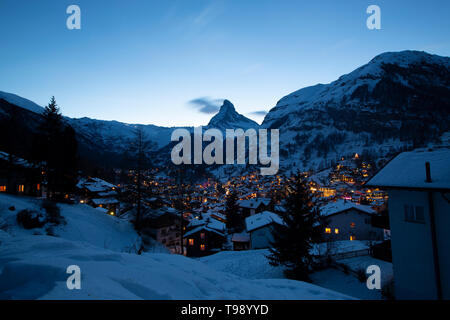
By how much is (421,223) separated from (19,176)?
40723mm

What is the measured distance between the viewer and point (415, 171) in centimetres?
1023

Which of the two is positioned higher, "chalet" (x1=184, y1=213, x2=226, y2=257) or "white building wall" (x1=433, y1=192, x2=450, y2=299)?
"white building wall" (x1=433, y1=192, x2=450, y2=299)

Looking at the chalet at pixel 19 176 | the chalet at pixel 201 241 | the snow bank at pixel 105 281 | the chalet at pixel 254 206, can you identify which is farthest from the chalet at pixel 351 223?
the chalet at pixel 19 176

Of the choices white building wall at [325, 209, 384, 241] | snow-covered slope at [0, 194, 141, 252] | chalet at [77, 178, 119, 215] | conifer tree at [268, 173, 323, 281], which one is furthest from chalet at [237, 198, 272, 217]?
conifer tree at [268, 173, 323, 281]

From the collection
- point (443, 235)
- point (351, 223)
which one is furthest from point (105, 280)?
point (351, 223)

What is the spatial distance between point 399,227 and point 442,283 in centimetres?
255

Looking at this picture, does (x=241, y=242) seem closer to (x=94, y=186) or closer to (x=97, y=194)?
(x=97, y=194)

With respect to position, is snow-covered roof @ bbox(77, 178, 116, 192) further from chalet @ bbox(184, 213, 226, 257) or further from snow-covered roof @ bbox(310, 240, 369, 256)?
snow-covered roof @ bbox(310, 240, 369, 256)

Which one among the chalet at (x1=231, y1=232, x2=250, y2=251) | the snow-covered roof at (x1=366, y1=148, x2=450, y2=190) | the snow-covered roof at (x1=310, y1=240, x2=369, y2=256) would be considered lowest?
the chalet at (x1=231, y1=232, x2=250, y2=251)

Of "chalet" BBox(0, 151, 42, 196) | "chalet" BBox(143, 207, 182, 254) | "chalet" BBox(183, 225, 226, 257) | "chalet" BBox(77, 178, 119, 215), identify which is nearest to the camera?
"chalet" BBox(0, 151, 42, 196)

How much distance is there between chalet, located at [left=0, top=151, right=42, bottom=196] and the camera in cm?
2556

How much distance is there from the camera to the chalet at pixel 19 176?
2556cm
